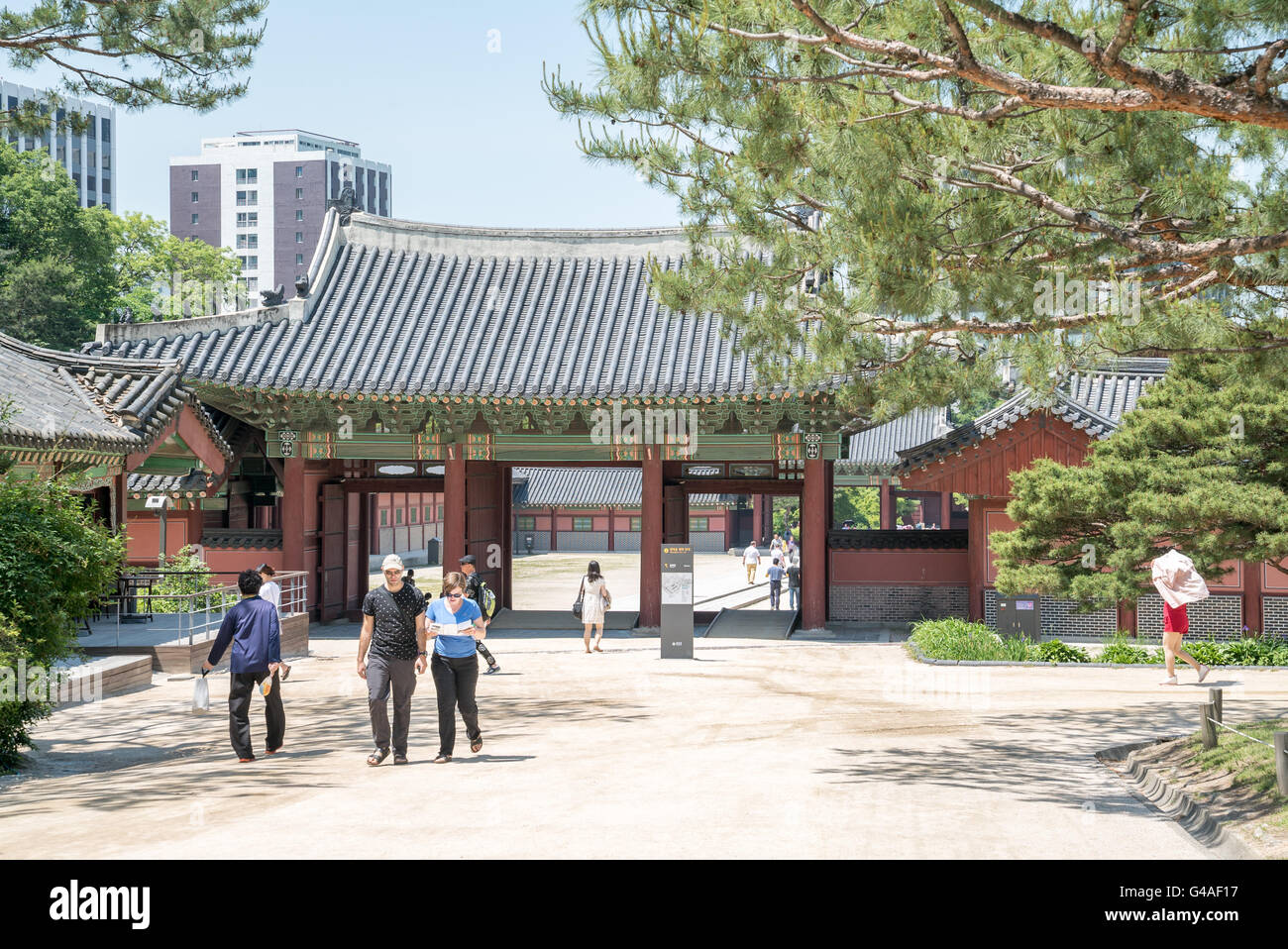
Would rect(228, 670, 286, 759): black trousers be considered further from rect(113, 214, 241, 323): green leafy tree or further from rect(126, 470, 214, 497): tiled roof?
rect(113, 214, 241, 323): green leafy tree

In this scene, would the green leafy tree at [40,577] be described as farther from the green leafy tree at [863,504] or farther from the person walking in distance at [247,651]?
the green leafy tree at [863,504]

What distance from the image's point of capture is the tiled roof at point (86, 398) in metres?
14.5

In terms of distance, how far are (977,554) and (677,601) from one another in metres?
6.05

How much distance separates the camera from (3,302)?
147ft

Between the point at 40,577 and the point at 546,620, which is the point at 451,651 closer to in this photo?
the point at 40,577

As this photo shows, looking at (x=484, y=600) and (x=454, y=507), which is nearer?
(x=484, y=600)

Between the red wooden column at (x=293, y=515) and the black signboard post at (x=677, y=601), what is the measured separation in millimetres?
7607

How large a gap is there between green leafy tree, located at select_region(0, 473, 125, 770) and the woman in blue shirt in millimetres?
2888

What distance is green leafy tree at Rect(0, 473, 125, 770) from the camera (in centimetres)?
989

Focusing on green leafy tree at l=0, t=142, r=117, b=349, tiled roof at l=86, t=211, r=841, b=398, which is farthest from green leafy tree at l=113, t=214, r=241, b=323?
tiled roof at l=86, t=211, r=841, b=398


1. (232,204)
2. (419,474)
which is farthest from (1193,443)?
(232,204)

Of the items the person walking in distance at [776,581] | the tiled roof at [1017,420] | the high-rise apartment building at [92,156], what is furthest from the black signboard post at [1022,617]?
the high-rise apartment building at [92,156]

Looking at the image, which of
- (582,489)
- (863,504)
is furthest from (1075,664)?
(582,489)

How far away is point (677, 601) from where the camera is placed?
62.1 ft
